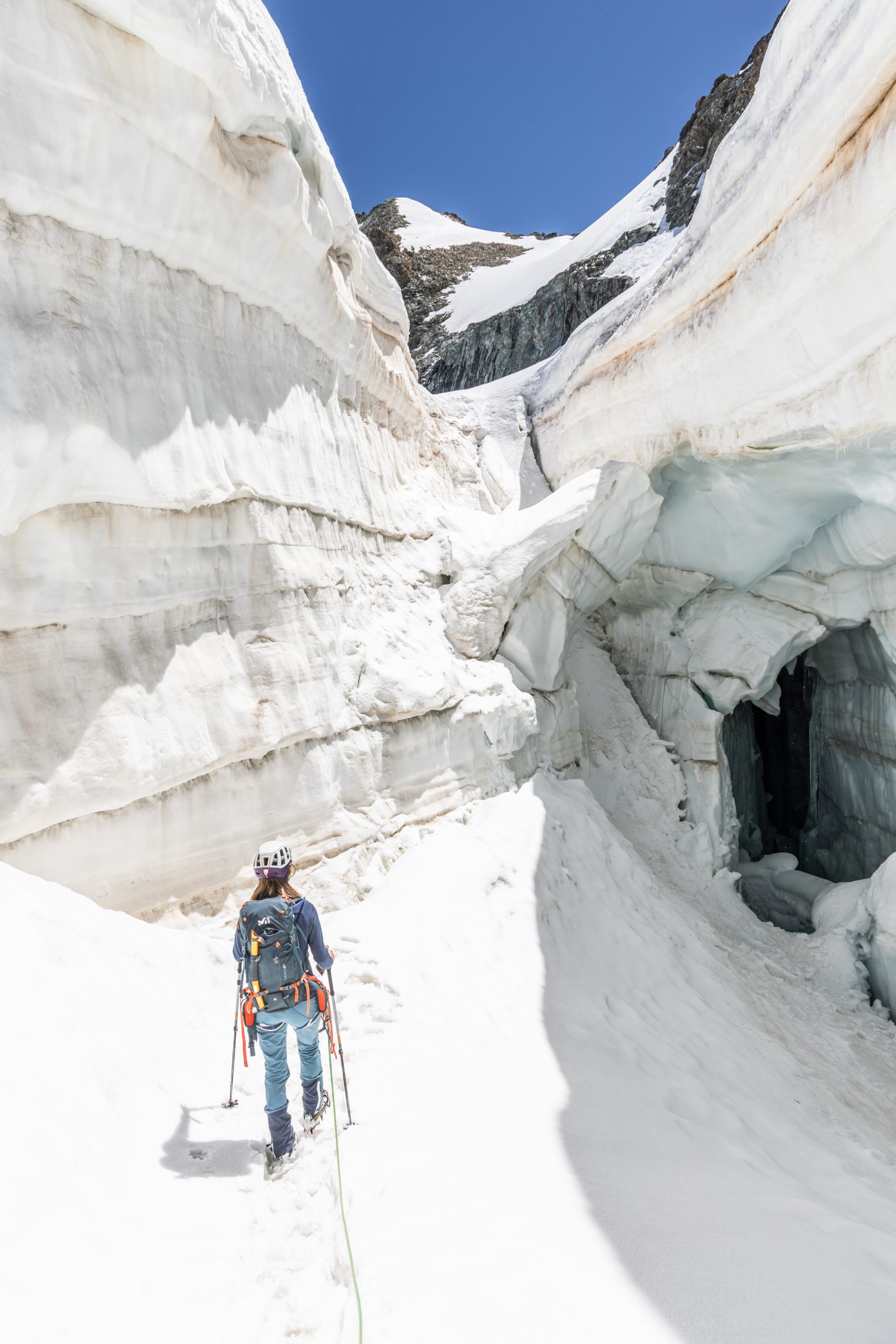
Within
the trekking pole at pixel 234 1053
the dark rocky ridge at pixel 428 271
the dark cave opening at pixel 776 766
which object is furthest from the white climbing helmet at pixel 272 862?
the dark rocky ridge at pixel 428 271

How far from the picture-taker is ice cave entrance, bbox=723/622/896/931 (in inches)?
382

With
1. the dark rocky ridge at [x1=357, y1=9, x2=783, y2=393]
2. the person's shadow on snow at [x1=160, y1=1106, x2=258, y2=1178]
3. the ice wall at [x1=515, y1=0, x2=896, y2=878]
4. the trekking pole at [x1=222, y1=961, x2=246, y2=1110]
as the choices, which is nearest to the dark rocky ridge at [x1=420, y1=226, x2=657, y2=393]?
the dark rocky ridge at [x1=357, y1=9, x2=783, y2=393]

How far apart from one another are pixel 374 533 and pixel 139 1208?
5.27 metres

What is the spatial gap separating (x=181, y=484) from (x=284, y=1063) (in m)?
3.16

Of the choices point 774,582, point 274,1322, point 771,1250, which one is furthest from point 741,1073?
point 774,582

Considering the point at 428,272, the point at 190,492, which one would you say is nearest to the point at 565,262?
the point at 428,272

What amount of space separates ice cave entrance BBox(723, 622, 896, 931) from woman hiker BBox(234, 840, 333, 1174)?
7.75 meters

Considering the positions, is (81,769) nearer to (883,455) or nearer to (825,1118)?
(825,1118)

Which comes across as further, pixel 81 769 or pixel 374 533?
pixel 374 533

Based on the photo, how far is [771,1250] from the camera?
2396mm

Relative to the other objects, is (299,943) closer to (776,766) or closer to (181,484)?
(181,484)

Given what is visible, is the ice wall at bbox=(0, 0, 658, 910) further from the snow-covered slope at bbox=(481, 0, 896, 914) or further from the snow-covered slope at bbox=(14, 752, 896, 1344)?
the snow-covered slope at bbox=(481, 0, 896, 914)

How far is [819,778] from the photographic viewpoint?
12.0 m

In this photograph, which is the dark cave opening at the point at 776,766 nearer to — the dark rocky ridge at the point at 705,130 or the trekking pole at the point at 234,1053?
the dark rocky ridge at the point at 705,130
